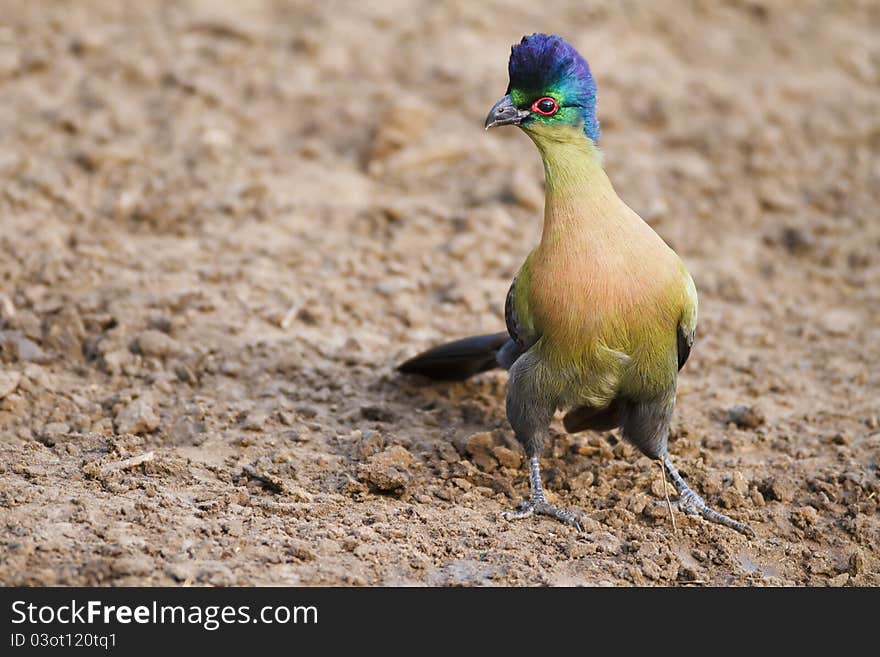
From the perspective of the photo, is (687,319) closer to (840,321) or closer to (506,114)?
(506,114)

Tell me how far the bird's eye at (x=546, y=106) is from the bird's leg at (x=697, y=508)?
1.78 m

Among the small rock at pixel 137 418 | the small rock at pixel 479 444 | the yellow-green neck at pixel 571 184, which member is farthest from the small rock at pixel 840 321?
the small rock at pixel 137 418

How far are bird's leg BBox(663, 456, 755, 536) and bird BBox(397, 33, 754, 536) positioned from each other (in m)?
0.01

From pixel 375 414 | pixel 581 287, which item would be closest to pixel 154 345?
pixel 375 414

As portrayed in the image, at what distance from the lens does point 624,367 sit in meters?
4.69

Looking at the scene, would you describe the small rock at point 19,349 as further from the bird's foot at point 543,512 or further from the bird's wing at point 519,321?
the bird's foot at point 543,512

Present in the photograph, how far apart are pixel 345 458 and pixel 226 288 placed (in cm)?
196

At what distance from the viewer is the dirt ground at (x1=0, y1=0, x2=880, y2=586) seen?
15.0 ft

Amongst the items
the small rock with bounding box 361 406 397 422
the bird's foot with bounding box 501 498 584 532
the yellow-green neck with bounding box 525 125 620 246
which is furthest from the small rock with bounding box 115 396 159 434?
the yellow-green neck with bounding box 525 125 620 246

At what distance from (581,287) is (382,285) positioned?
2.65m

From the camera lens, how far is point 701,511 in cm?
500

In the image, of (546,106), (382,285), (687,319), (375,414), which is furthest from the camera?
(382,285)

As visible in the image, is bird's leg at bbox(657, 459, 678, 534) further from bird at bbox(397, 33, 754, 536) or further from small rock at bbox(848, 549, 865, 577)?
small rock at bbox(848, 549, 865, 577)

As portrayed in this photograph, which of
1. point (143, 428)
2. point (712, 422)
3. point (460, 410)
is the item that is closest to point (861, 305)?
point (712, 422)
